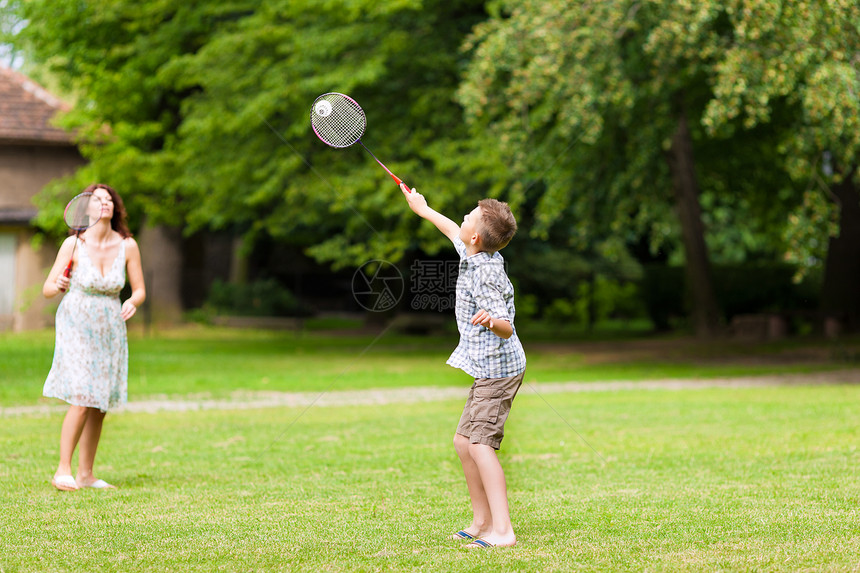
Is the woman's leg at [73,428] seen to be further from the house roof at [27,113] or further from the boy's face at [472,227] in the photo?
the house roof at [27,113]

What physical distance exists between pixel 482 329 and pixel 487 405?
38 cm

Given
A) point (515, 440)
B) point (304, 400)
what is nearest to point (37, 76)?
point (304, 400)

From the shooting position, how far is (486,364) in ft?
17.7

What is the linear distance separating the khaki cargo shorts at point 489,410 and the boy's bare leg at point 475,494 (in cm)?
7

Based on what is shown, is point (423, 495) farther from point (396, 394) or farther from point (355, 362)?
point (355, 362)

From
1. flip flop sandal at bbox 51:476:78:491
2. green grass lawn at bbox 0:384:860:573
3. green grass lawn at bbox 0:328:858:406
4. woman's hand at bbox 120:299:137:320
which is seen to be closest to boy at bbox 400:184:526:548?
green grass lawn at bbox 0:384:860:573

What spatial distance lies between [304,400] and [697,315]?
1283 cm

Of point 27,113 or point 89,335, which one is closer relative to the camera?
point 89,335

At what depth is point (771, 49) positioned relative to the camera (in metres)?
15.1

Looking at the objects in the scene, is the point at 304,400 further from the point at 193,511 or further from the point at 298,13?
the point at 298,13

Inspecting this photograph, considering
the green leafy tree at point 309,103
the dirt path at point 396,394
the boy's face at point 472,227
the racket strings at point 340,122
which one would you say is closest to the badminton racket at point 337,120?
the racket strings at point 340,122

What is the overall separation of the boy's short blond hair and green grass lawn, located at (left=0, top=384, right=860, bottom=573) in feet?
5.03

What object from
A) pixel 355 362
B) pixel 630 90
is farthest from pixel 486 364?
pixel 355 362

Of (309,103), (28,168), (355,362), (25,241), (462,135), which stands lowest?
(355,362)
